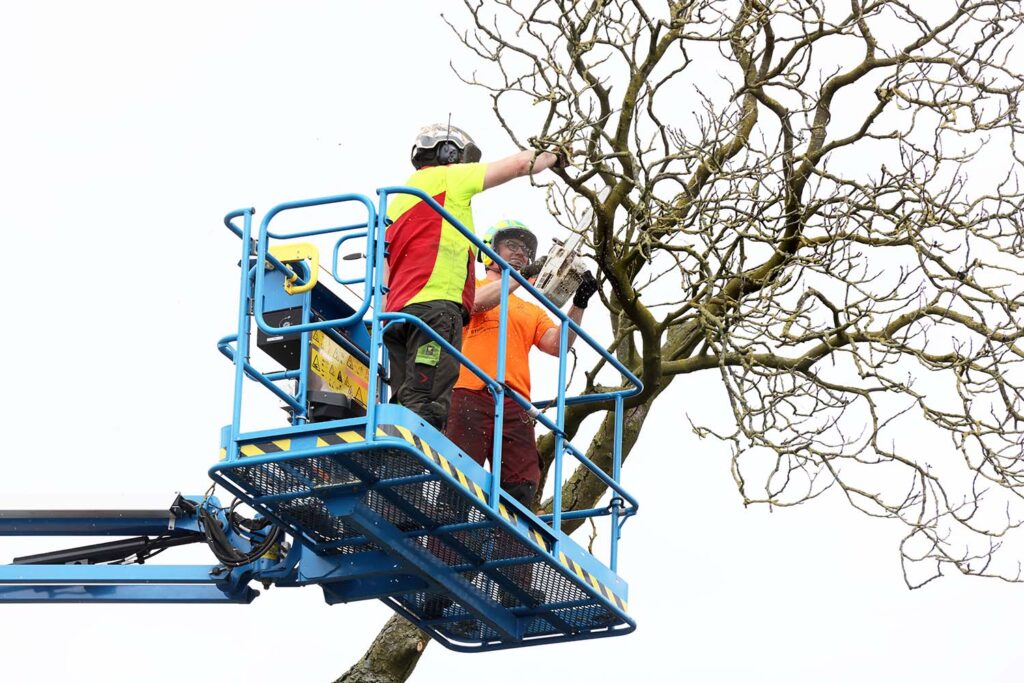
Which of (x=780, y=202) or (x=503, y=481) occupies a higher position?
(x=780, y=202)

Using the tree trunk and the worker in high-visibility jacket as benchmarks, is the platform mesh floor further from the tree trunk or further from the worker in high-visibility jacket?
the tree trunk

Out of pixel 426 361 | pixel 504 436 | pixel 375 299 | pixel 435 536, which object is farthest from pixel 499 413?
pixel 504 436

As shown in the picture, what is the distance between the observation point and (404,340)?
918 cm

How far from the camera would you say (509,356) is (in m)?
10.6

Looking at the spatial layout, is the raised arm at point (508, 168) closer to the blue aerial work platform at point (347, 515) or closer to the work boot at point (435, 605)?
the blue aerial work platform at point (347, 515)

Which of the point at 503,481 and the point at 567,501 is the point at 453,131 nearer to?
the point at 503,481

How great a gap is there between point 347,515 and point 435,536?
0.58 metres

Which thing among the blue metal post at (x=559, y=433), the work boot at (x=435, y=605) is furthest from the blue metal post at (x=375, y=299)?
the work boot at (x=435, y=605)

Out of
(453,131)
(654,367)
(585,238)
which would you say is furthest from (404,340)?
(654,367)

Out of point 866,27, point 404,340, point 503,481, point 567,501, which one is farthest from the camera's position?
point 567,501

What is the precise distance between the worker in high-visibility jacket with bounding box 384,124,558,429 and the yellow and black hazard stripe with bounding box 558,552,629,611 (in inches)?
45.4

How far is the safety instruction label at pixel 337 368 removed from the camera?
8.88 m

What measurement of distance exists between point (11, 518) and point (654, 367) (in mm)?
4363

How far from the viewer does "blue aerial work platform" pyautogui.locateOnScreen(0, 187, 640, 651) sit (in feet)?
27.5
